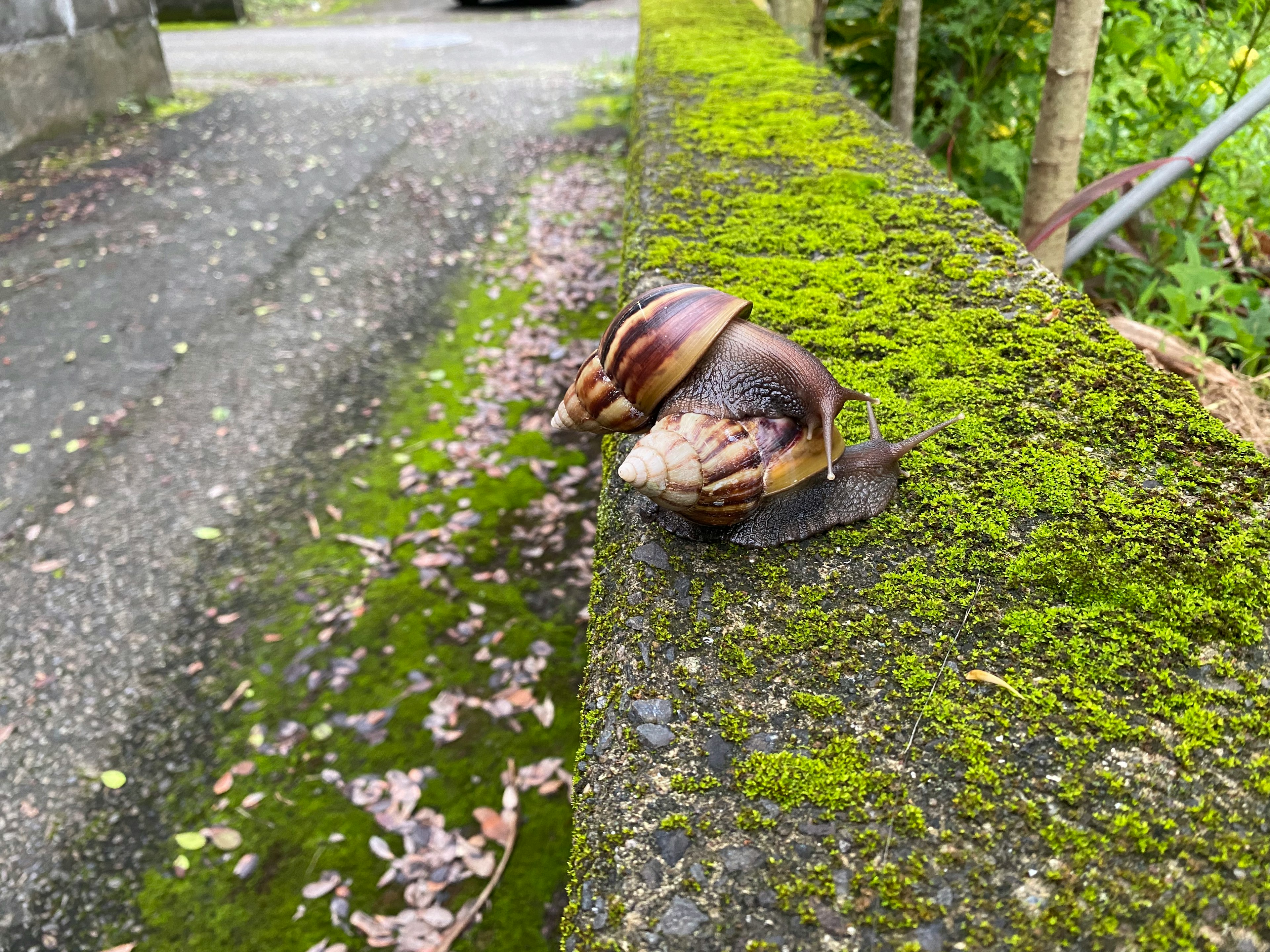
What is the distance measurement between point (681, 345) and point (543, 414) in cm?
318

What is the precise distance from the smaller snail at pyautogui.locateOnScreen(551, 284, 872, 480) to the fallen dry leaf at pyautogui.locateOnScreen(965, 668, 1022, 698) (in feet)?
1.47

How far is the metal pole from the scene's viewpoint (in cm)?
292

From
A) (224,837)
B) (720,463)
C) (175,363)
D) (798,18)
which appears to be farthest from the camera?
(798,18)

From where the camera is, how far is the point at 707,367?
170 cm

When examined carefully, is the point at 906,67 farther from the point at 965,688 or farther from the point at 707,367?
the point at 965,688

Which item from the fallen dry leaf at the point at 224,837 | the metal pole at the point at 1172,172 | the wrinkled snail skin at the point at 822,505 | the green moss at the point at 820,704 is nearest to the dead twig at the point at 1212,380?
the metal pole at the point at 1172,172

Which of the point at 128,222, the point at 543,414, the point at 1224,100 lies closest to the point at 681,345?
the point at 543,414

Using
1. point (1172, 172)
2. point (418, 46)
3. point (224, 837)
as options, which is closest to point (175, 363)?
point (224, 837)

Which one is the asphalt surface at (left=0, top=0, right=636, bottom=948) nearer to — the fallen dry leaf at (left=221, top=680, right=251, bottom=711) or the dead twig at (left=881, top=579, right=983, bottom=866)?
the fallen dry leaf at (left=221, top=680, right=251, bottom=711)

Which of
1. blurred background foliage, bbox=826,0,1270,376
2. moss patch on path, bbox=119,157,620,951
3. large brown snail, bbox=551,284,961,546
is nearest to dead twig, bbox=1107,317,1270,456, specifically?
blurred background foliage, bbox=826,0,1270,376

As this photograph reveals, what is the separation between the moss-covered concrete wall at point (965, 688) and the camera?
1.13 m

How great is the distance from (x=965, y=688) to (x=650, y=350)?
878 millimetres

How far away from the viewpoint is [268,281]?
5.89m

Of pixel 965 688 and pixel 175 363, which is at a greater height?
pixel 965 688
